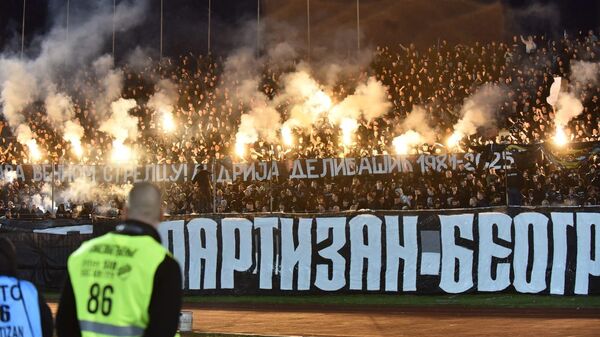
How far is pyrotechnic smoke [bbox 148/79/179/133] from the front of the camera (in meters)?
28.9

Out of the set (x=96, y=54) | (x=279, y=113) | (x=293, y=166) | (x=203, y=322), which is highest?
(x=96, y=54)

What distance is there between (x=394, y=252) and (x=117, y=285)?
1316cm

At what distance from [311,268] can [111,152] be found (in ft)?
42.4

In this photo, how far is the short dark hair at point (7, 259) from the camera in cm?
442

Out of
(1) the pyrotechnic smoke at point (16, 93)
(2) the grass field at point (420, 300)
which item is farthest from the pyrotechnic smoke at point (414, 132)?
(1) the pyrotechnic smoke at point (16, 93)

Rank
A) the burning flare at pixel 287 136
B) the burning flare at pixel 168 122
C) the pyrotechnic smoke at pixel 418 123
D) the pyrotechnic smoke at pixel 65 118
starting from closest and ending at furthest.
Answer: the pyrotechnic smoke at pixel 418 123 < the burning flare at pixel 287 136 < the burning flare at pixel 168 122 < the pyrotechnic smoke at pixel 65 118

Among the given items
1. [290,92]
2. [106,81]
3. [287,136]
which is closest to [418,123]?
[287,136]

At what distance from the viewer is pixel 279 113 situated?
27703 millimetres

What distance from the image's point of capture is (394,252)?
55.7 feet

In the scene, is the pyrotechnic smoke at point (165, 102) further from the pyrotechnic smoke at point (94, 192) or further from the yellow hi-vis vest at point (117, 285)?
the yellow hi-vis vest at point (117, 285)

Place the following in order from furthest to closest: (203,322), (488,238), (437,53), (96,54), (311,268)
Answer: (96,54), (437,53), (311,268), (488,238), (203,322)

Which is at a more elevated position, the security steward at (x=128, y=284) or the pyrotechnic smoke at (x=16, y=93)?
the pyrotechnic smoke at (x=16, y=93)

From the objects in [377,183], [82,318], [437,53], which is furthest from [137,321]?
[437,53]

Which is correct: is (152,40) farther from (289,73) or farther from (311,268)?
(311,268)
